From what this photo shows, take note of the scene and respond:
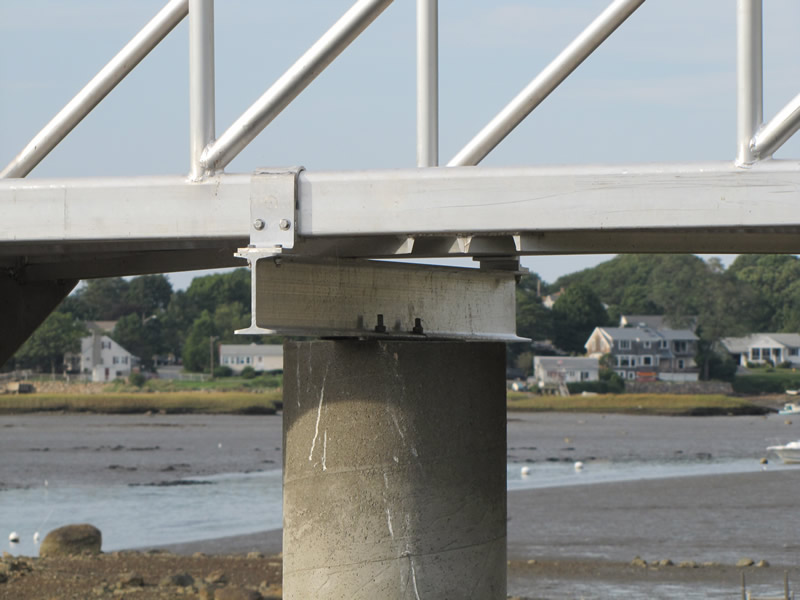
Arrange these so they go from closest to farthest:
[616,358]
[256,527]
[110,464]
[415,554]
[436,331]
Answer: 1. [415,554]
2. [436,331]
3. [256,527]
4. [110,464]
5. [616,358]

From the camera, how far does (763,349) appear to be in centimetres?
14012

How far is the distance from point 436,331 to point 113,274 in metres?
4.04

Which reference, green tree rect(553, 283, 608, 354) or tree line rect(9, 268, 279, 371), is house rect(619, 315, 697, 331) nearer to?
green tree rect(553, 283, 608, 354)

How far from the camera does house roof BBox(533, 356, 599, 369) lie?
127812 mm

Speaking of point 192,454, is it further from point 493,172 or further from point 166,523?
point 493,172

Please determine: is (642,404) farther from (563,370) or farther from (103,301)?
(103,301)

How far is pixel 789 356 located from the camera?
14075 cm

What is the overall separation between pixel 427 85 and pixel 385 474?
238 centimetres

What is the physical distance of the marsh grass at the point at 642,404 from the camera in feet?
355

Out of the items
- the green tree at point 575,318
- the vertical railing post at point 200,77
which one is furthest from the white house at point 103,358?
the vertical railing post at point 200,77

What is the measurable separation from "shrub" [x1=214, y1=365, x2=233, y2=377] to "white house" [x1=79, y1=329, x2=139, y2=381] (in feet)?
31.5

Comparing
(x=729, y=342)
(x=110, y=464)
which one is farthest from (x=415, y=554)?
(x=729, y=342)

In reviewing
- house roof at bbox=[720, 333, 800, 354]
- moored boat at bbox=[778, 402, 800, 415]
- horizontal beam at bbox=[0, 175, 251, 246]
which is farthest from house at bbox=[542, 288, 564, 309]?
horizontal beam at bbox=[0, 175, 251, 246]

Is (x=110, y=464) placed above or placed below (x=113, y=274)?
below
